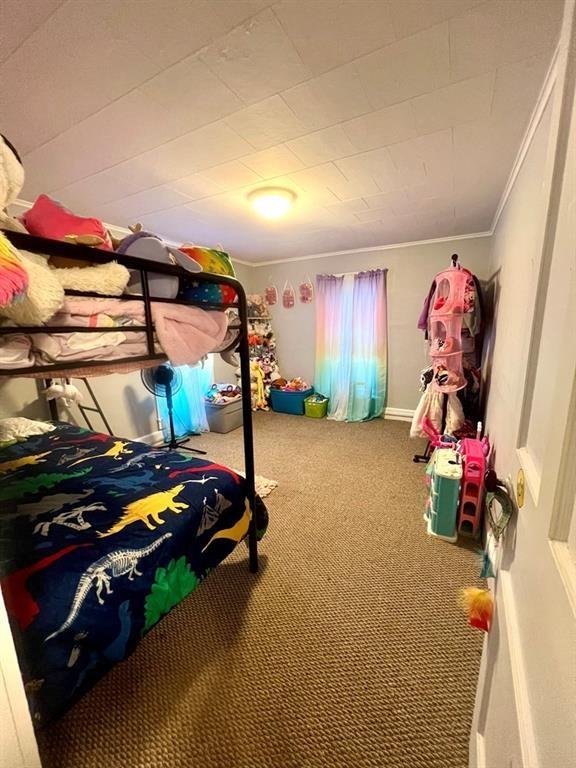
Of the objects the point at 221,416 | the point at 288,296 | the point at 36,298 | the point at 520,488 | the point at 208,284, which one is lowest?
the point at 221,416

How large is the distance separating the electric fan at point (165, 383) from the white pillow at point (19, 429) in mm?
997

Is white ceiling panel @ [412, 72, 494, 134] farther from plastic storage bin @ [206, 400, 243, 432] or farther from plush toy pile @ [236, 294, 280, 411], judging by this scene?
plush toy pile @ [236, 294, 280, 411]

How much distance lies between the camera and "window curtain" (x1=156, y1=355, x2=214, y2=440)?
358 centimetres

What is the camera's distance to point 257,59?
1.13 metres

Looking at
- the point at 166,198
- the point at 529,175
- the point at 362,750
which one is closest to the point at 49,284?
the point at 362,750

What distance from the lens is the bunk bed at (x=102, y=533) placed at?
32.3 inches

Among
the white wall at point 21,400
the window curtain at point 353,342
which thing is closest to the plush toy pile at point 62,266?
the white wall at point 21,400

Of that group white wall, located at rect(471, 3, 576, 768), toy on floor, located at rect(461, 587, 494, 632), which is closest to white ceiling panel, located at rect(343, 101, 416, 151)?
white wall, located at rect(471, 3, 576, 768)

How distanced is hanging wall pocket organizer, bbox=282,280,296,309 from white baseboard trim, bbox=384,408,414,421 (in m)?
2.10

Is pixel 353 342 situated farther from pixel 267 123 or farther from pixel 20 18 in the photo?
pixel 20 18

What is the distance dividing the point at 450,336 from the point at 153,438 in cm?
323

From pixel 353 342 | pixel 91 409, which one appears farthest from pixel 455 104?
pixel 91 409

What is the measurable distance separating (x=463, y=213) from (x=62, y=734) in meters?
3.95

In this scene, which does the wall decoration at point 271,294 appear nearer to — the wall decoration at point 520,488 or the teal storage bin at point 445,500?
the teal storage bin at point 445,500
